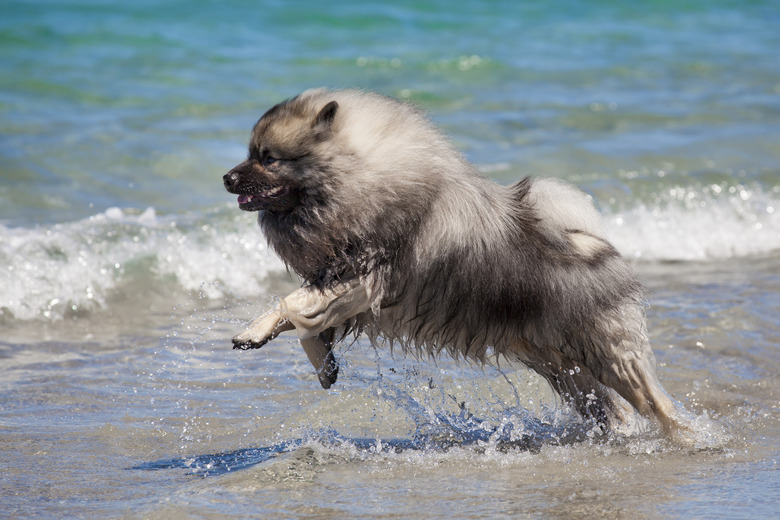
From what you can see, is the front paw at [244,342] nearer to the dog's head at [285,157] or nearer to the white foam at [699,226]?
the dog's head at [285,157]

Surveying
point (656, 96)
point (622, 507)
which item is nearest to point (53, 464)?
point (622, 507)

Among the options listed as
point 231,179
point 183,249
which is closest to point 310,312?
point 231,179

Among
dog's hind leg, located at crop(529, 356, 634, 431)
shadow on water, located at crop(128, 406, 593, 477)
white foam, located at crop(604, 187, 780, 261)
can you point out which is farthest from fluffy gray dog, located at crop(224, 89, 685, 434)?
white foam, located at crop(604, 187, 780, 261)

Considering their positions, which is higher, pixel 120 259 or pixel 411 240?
pixel 411 240

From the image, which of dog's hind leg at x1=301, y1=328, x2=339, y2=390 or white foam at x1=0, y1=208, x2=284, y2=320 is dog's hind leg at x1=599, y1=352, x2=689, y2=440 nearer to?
dog's hind leg at x1=301, y1=328, x2=339, y2=390

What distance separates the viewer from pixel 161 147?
9727 millimetres

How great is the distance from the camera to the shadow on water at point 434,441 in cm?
406

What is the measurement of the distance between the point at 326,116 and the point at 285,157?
23cm

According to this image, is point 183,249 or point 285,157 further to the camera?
point 183,249

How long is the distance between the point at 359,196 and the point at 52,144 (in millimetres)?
6331

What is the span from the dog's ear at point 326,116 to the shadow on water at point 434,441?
134cm

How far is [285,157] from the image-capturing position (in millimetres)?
4012

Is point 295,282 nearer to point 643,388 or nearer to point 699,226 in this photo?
point 643,388

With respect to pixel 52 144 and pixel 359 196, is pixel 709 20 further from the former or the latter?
pixel 359 196
